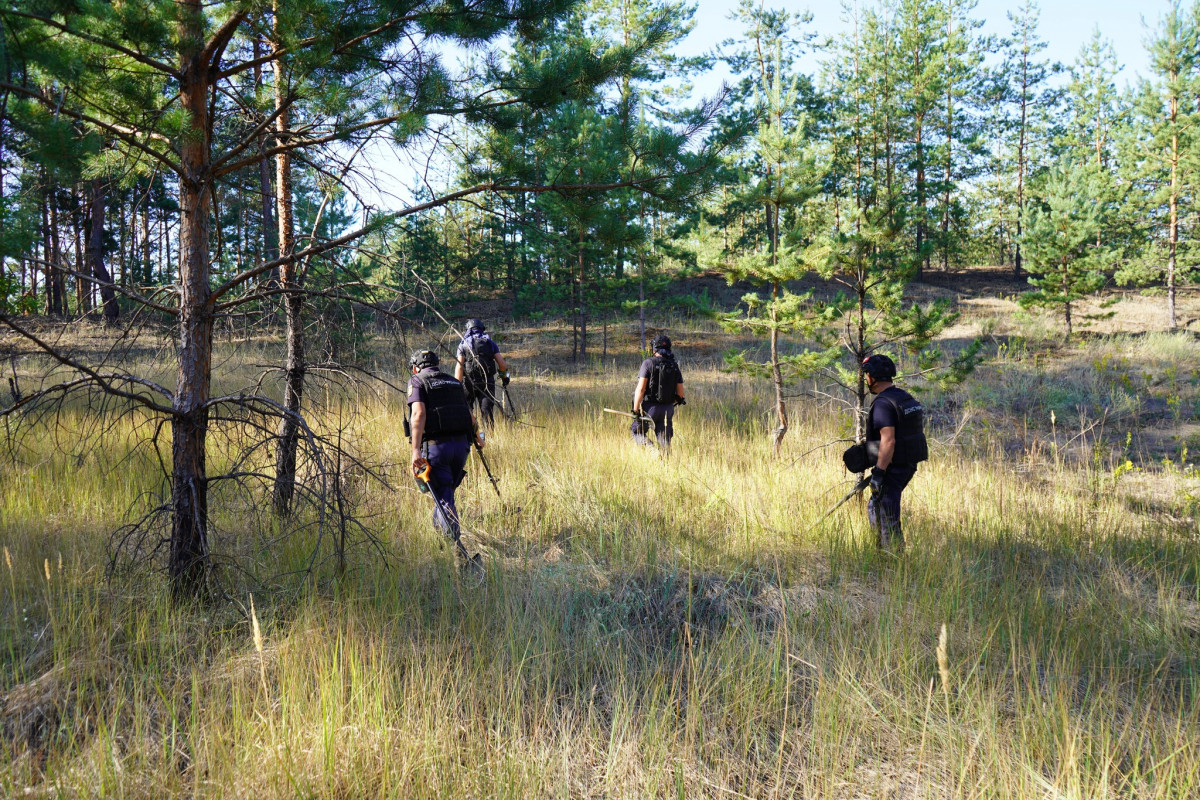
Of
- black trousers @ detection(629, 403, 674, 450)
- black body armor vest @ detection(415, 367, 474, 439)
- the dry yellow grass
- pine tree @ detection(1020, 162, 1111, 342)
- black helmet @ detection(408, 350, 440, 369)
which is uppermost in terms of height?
pine tree @ detection(1020, 162, 1111, 342)

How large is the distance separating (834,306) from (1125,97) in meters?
25.5

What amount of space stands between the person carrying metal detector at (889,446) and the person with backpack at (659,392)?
343 centimetres

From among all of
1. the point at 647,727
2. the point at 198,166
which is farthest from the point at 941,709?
the point at 198,166

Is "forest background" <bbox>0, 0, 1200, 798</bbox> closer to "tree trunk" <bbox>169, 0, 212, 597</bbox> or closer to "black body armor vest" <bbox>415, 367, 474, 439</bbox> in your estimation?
"tree trunk" <bbox>169, 0, 212, 597</bbox>

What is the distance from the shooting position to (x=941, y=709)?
3086 millimetres

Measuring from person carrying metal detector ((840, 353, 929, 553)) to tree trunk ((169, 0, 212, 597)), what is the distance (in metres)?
4.44

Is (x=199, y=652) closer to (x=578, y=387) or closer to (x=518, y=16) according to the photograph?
(x=518, y=16)

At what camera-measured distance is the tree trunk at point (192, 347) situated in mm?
3504

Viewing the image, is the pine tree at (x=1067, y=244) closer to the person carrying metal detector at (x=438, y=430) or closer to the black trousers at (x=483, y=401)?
the black trousers at (x=483, y=401)

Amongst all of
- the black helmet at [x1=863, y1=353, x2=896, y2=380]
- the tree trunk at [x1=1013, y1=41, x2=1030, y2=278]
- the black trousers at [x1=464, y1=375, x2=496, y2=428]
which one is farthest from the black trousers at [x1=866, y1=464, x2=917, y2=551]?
the tree trunk at [x1=1013, y1=41, x2=1030, y2=278]

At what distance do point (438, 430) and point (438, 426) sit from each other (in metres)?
0.04

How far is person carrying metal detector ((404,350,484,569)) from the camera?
5.07m

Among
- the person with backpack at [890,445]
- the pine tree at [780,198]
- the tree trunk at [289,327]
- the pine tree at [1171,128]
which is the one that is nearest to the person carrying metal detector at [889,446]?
the person with backpack at [890,445]

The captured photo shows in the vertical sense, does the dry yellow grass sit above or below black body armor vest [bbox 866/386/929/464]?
below
